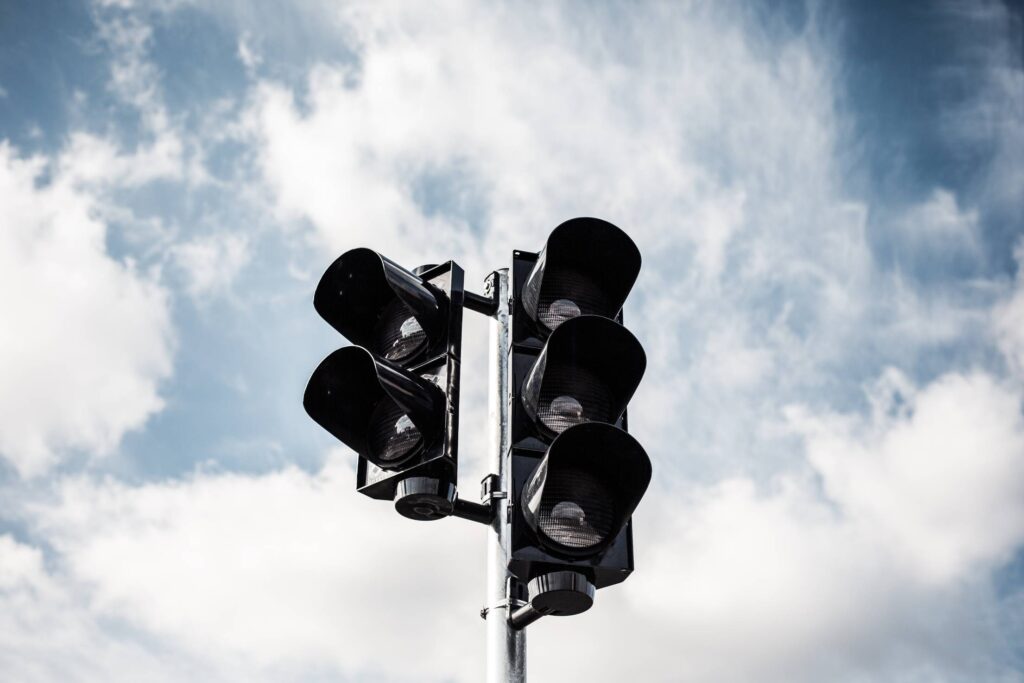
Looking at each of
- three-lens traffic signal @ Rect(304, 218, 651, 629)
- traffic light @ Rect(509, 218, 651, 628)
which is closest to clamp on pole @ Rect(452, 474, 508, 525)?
three-lens traffic signal @ Rect(304, 218, 651, 629)

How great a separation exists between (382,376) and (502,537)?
0.77 metres

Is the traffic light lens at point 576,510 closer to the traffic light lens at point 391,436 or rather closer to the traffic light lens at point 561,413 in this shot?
the traffic light lens at point 561,413

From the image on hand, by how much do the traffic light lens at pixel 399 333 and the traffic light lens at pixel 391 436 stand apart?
308 millimetres

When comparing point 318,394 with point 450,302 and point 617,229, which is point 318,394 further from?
point 617,229

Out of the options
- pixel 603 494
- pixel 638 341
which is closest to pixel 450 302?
pixel 638 341

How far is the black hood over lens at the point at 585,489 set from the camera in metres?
3.41

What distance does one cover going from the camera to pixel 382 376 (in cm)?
369

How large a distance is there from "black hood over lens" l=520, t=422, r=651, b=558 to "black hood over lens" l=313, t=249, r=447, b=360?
3.20ft

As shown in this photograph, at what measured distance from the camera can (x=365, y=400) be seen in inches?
158

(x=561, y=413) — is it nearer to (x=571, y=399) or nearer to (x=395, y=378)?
(x=571, y=399)

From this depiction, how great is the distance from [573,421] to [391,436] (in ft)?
2.50

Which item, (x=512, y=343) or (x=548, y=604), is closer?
(x=548, y=604)

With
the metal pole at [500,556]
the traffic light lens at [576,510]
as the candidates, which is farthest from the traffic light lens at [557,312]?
the traffic light lens at [576,510]

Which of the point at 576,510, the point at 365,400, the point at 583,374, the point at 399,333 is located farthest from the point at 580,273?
the point at 576,510
